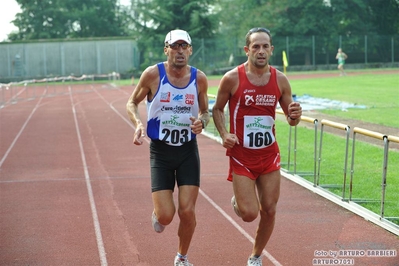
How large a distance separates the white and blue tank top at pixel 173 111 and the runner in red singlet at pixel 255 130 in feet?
0.91

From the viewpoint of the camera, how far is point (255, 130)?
6363 mm

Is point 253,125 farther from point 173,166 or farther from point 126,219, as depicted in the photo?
point 126,219

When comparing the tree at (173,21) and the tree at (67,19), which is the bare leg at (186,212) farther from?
the tree at (67,19)

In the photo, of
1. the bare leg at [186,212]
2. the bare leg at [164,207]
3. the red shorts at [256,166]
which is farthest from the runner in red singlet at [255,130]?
the bare leg at [164,207]

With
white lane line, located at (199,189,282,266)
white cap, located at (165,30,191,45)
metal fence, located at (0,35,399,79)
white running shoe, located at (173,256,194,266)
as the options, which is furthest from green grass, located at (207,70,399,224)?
metal fence, located at (0,35,399,79)

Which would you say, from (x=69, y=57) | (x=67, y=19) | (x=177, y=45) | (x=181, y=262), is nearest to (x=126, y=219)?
(x=181, y=262)

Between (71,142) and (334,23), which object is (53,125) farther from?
Result: (334,23)

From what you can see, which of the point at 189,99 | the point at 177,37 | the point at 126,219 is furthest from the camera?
the point at 126,219

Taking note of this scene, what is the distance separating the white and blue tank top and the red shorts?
0.47m

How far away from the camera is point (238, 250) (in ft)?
24.2

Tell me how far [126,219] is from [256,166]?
9.98ft

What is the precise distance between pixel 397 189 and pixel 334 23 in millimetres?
52869

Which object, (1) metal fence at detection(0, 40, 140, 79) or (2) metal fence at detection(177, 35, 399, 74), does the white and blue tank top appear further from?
(1) metal fence at detection(0, 40, 140, 79)

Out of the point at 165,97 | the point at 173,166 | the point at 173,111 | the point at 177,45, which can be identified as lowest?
the point at 173,166
